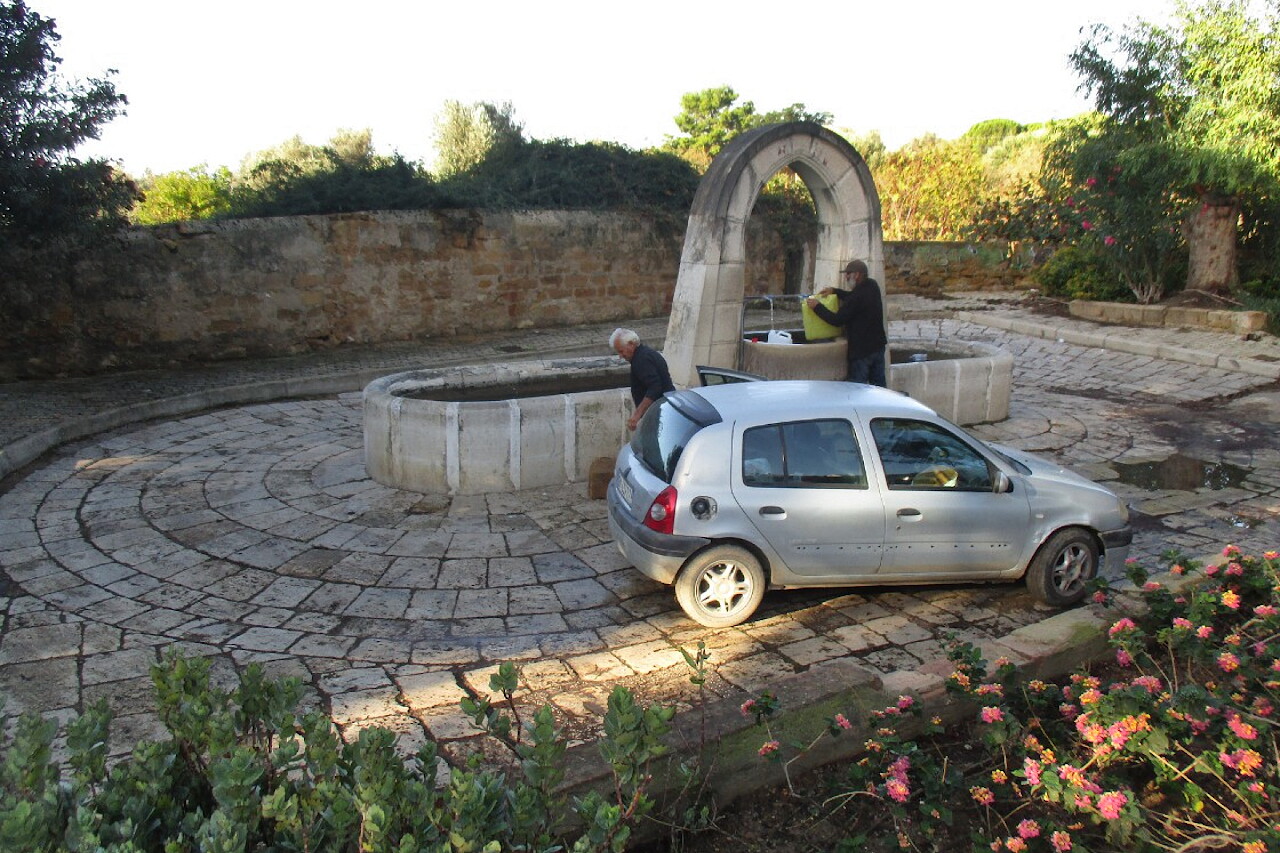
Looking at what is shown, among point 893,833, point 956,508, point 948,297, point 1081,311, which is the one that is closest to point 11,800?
point 893,833

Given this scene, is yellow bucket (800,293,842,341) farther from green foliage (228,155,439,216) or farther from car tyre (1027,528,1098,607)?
green foliage (228,155,439,216)

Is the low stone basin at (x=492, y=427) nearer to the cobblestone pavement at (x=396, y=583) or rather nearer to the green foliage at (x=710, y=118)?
the cobblestone pavement at (x=396, y=583)

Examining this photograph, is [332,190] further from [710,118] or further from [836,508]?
[710,118]

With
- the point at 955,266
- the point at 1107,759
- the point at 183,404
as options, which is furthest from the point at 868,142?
the point at 1107,759

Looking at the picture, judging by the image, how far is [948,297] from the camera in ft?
72.3

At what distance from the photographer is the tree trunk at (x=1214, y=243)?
56.4ft

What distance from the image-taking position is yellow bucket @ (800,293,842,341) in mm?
10102

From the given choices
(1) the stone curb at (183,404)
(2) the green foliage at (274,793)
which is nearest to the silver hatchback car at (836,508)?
(2) the green foliage at (274,793)

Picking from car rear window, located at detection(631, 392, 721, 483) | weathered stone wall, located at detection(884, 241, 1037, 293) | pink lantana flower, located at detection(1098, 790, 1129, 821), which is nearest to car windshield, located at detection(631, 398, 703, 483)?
car rear window, located at detection(631, 392, 721, 483)

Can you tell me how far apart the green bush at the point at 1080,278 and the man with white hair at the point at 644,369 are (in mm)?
14067

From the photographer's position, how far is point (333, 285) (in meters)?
16.0

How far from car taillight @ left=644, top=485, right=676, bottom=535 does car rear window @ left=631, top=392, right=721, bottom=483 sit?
13 cm

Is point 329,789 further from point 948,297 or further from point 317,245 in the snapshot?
point 948,297

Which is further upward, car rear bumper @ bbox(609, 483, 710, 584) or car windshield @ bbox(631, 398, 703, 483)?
car windshield @ bbox(631, 398, 703, 483)
